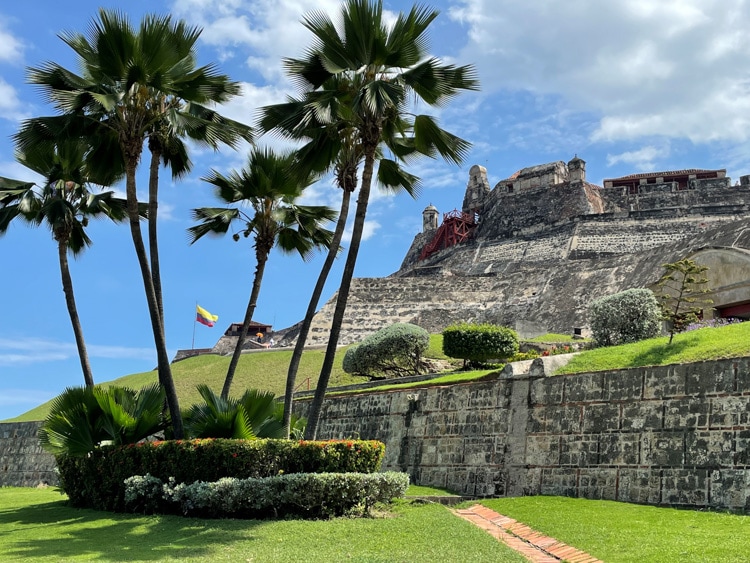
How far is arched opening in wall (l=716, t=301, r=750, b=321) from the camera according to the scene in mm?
19766

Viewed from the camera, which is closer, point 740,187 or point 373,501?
point 373,501

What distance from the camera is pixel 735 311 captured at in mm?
20094

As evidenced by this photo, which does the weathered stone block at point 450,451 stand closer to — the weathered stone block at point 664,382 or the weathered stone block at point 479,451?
the weathered stone block at point 479,451

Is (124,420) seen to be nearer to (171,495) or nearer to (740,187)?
(171,495)

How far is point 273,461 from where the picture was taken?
12023mm

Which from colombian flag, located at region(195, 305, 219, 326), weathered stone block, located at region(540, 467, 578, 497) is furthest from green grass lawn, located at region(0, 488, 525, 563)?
colombian flag, located at region(195, 305, 219, 326)

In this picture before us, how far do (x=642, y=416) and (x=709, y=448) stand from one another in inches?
49.7

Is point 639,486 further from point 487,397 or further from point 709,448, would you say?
point 487,397

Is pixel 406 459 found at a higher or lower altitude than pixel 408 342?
lower

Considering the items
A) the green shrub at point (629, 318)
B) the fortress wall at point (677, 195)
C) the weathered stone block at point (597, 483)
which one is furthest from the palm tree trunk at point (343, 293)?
the fortress wall at point (677, 195)

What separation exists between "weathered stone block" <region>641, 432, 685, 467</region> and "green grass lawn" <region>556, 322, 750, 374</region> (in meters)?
1.21

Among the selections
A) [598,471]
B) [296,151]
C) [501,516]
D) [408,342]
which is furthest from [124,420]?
[408,342]

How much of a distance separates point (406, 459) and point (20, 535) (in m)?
8.37

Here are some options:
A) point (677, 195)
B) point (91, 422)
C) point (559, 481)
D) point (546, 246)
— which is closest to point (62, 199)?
point (91, 422)
